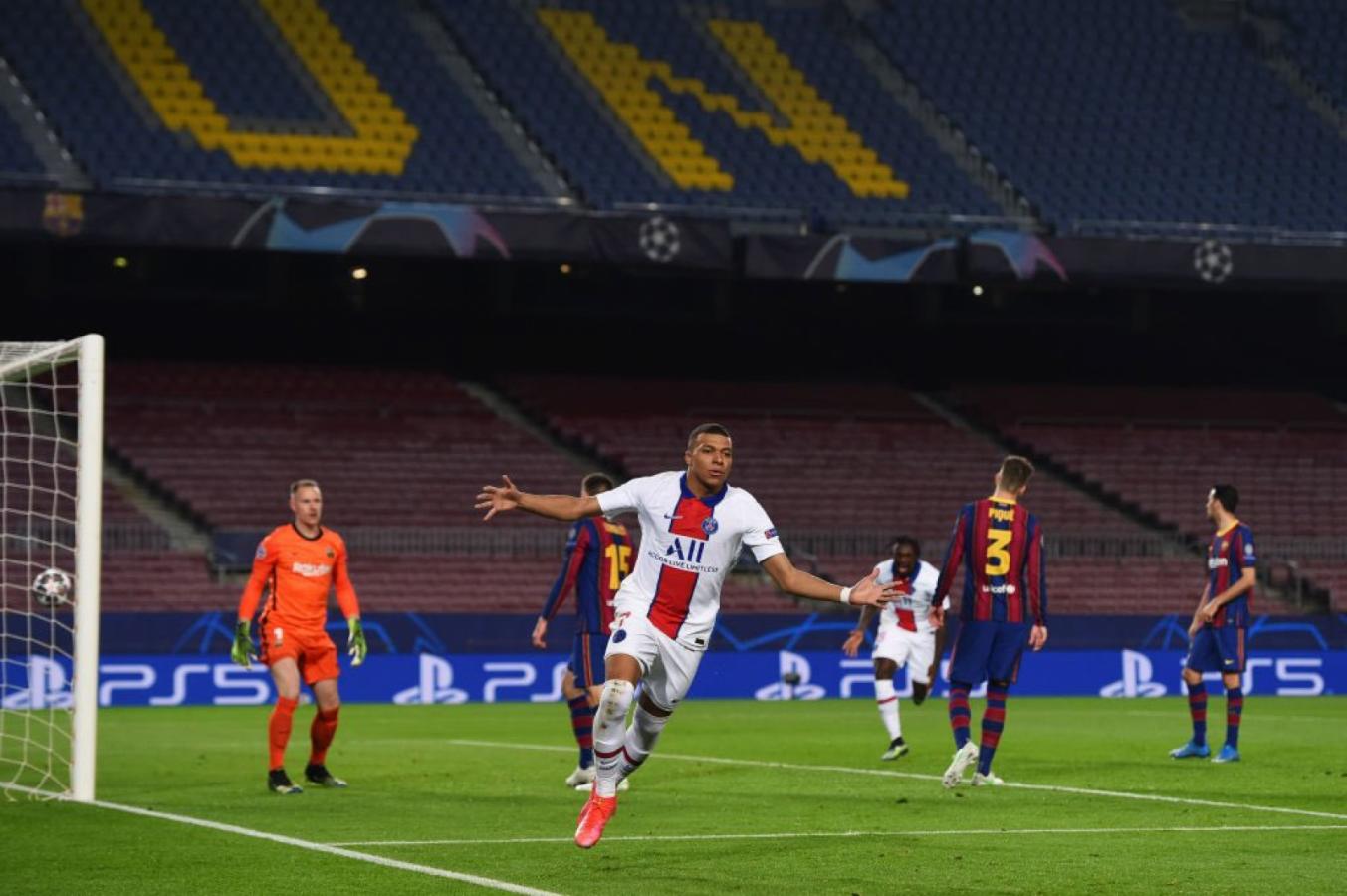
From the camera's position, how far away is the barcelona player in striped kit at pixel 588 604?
15.1 m

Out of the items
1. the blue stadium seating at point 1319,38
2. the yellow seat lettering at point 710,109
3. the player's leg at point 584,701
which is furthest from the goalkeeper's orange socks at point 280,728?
the blue stadium seating at point 1319,38

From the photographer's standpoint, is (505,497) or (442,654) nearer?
(505,497)

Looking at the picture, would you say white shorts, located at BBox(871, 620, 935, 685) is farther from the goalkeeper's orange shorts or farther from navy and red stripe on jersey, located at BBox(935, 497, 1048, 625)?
the goalkeeper's orange shorts

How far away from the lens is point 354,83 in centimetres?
3647

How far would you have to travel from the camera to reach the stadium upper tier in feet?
113

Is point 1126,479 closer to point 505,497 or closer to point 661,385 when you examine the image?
point 661,385

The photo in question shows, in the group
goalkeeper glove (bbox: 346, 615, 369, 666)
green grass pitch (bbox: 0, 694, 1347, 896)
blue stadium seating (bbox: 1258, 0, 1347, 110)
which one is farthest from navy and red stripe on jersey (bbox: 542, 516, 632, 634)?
blue stadium seating (bbox: 1258, 0, 1347, 110)

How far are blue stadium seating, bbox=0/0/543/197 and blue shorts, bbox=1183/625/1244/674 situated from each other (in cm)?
1936

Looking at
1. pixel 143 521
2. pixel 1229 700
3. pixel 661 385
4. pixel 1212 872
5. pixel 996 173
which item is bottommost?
pixel 1212 872

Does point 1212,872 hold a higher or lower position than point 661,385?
lower

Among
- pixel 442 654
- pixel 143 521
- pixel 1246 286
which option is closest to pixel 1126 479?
pixel 1246 286

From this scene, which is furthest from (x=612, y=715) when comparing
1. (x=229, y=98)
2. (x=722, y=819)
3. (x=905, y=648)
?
(x=229, y=98)

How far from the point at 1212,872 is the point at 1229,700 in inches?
299

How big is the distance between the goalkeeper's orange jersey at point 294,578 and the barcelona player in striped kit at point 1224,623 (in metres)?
6.96
